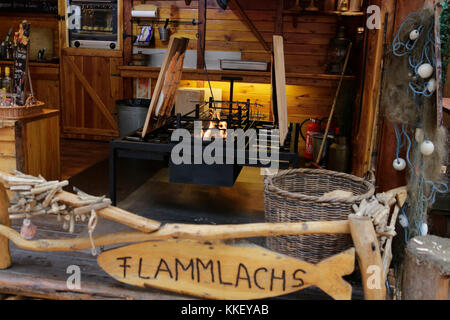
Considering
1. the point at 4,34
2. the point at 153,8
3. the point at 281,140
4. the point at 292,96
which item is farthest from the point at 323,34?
the point at 4,34

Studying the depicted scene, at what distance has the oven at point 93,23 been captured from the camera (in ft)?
21.8

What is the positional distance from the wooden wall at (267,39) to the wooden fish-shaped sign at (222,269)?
4.61 m

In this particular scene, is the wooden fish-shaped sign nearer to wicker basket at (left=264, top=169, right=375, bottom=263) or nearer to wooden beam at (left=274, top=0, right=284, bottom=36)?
wicker basket at (left=264, top=169, right=375, bottom=263)

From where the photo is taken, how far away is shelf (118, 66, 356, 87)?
5.98 meters

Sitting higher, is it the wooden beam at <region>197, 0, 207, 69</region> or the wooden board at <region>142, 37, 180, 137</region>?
the wooden beam at <region>197, 0, 207, 69</region>

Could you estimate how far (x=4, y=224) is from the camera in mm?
2439

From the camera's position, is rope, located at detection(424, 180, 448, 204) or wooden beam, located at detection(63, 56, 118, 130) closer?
rope, located at detection(424, 180, 448, 204)

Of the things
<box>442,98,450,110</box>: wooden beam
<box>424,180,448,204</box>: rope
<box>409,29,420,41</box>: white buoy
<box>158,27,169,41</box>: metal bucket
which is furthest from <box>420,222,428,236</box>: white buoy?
<box>158,27,169,41</box>: metal bucket

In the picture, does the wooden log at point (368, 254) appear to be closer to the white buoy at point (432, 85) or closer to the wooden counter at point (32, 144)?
the white buoy at point (432, 85)

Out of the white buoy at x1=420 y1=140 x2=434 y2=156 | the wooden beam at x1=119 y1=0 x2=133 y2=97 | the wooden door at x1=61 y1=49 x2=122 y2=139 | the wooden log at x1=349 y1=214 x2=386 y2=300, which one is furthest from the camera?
the wooden door at x1=61 y1=49 x2=122 y2=139

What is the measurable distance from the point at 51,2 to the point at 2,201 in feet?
19.4

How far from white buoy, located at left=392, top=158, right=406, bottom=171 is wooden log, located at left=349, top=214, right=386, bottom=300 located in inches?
41.6

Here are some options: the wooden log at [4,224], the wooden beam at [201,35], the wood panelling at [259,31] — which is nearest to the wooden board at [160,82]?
the wooden log at [4,224]

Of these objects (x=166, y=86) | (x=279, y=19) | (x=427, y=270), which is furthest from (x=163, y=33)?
(x=427, y=270)
